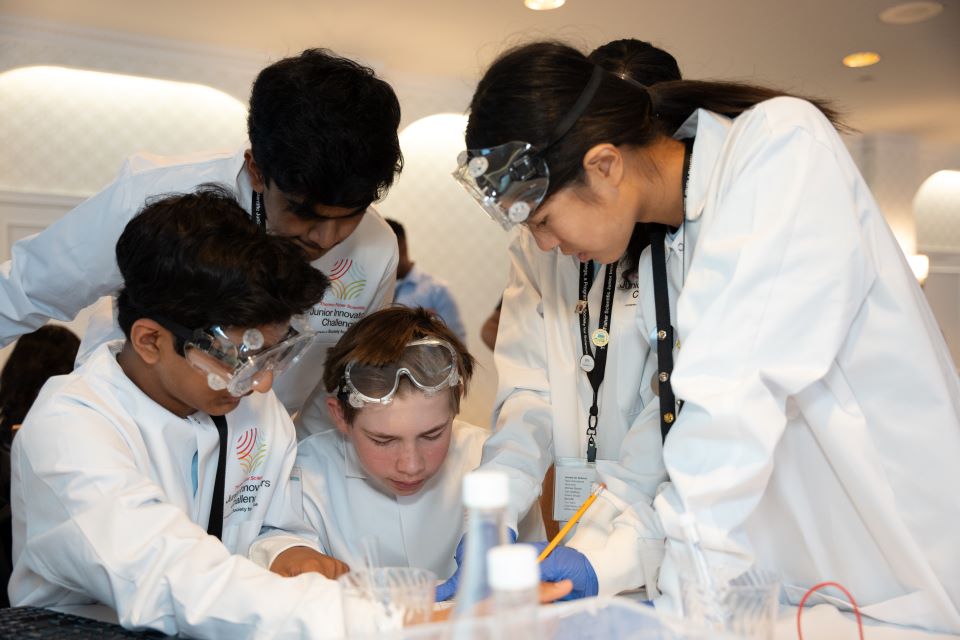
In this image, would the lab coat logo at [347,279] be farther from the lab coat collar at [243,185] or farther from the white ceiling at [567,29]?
the white ceiling at [567,29]

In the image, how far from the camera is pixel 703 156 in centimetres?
162

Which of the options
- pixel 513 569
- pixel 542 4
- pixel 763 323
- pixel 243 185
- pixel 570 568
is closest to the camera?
pixel 513 569

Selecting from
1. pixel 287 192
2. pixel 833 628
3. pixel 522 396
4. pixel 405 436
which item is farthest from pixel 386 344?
pixel 833 628

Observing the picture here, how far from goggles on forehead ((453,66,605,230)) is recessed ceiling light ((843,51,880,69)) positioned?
18.0 feet

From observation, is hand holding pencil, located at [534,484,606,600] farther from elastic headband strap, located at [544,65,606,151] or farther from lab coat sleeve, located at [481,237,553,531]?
elastic headband strap, located at [544,65,606,151]

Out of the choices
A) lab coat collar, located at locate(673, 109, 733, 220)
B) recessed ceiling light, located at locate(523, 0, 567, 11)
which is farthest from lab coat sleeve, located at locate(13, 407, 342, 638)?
recessed ceiling light, located at locate(523, 0, 567, 11)

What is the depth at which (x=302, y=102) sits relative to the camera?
6.42 ft

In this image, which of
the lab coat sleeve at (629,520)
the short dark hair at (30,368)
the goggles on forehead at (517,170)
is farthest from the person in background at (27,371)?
the goggles on forehead at (517,170)

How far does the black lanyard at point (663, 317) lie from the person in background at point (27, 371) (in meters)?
2.71

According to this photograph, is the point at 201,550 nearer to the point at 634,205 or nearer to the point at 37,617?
the point at 37,617

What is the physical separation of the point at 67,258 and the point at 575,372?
1314 millimetres

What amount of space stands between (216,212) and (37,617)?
2.66 ft

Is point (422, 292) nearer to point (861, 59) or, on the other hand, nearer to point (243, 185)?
point (243, 185)

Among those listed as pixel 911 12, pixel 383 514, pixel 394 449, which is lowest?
pixel 383 514
